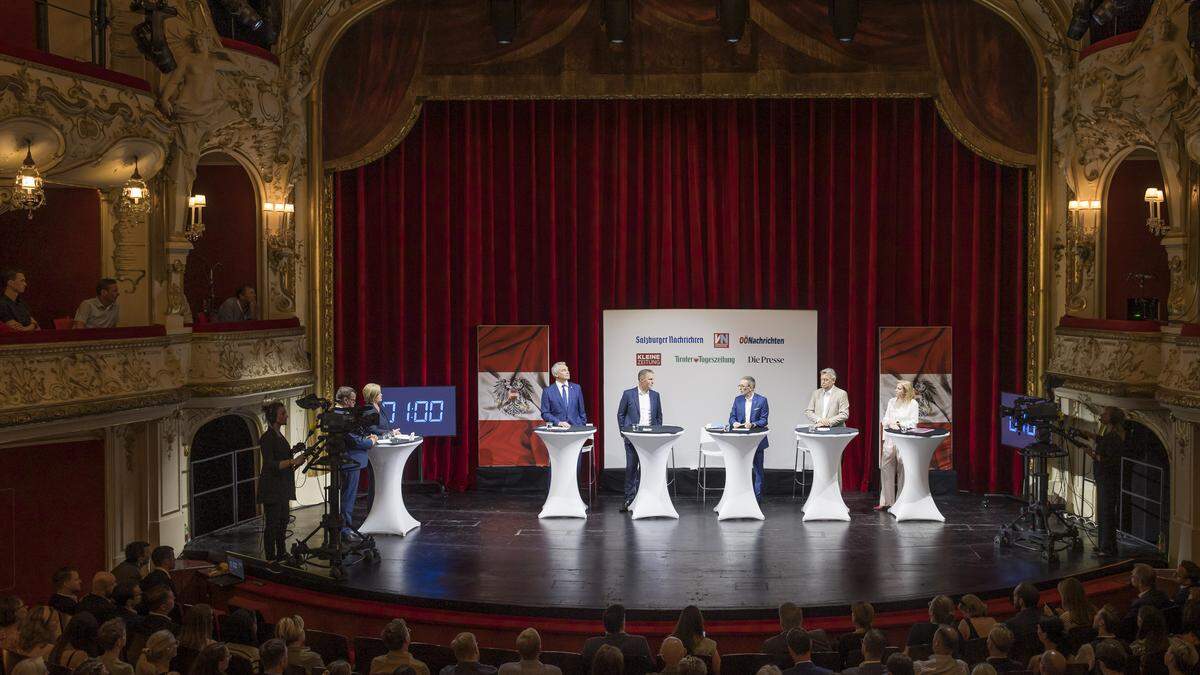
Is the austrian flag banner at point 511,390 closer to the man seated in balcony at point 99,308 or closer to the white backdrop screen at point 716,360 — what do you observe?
the white backdrop screen at point 716,360

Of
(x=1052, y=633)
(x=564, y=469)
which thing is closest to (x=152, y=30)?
(x=564, y=469)

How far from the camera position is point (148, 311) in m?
10.9

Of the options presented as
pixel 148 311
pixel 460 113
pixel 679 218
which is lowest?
pixel 148 311

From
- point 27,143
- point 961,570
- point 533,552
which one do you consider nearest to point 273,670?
point 533,552

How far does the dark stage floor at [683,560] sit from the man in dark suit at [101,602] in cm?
219

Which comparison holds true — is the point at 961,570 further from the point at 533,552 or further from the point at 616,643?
the point at 616,643

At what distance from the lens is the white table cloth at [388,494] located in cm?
1080

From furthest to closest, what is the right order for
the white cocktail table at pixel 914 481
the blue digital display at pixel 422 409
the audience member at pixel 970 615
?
the blue digital display at pixel 422 409
the white cocktail table at pixel 914 481
the audience member at pixel 970 615

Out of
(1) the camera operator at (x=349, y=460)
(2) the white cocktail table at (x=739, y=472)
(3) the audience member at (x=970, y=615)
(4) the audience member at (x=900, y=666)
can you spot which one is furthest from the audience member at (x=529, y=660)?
(2) the white cocktail table at (x=739, y=472)

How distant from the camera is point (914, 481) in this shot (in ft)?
37.3

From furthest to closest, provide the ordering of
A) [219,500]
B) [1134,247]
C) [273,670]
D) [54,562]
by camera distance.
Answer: [1134,247] < [219,500] < [54,562] < [273,670]

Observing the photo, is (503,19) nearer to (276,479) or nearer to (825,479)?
(276,479)

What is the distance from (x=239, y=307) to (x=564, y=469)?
12.5 feet

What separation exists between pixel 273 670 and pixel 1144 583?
5.08 meters
